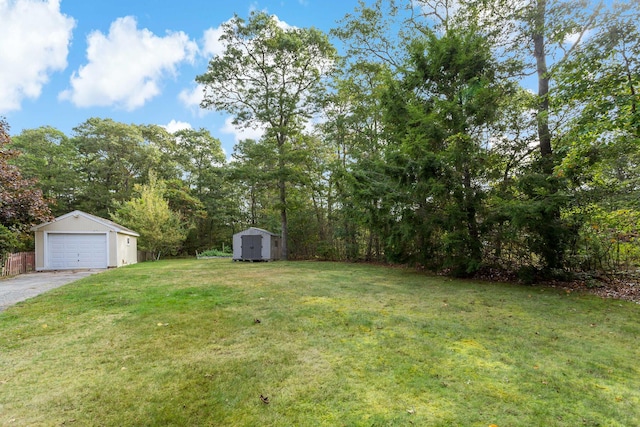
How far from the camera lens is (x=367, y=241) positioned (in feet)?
51.6

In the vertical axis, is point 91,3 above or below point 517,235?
above

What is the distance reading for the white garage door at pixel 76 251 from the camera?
40.9 ft

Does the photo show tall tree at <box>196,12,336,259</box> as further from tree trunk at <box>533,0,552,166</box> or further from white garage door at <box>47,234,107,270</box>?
tree trunk at <box>533,0,552,166</box>

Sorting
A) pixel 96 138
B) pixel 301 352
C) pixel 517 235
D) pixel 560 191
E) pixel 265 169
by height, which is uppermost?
pixel 96 138

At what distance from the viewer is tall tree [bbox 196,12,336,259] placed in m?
16.5

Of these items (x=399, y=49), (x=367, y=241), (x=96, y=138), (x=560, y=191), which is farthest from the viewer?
(x=96, y=138)

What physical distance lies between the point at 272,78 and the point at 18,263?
14341 millimetres

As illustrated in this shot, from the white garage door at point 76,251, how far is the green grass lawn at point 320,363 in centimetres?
916

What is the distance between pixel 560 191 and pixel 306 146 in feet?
47.2

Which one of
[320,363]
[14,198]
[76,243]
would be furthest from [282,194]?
[320,363]

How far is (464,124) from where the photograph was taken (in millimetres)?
7953

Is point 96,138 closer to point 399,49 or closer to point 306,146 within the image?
point 306,146

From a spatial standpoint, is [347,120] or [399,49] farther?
[347,120]

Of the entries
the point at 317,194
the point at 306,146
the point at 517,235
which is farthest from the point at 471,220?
the point at 306,146
